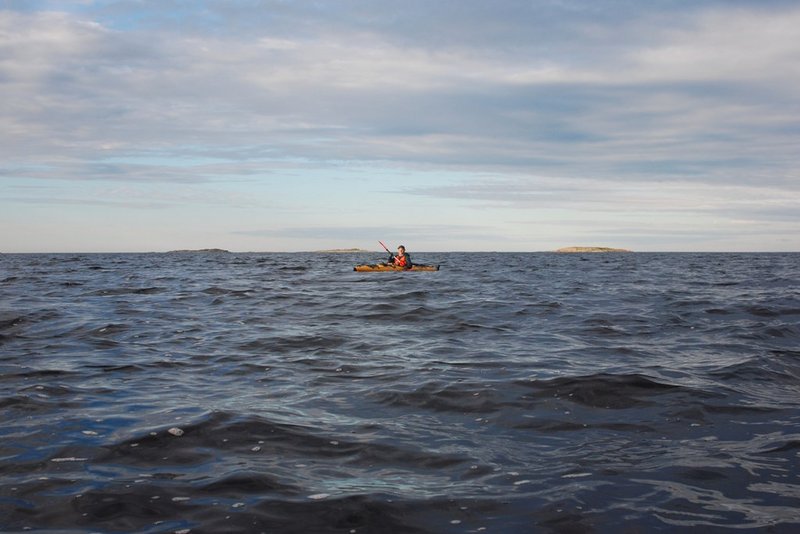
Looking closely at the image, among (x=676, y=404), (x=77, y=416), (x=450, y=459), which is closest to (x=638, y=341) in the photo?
(x=676, y=404)

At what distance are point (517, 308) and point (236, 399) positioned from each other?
12596 mm

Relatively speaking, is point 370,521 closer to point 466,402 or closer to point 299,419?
point 299,419

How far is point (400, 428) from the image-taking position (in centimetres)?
713

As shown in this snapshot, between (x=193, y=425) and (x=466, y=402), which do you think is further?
(x=466, y=402)

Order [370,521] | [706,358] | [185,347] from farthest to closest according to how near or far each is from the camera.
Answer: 1. [185,347]
2. [706,358]
3. [370,521]

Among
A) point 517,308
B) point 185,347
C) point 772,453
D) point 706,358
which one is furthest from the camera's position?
point 517,308

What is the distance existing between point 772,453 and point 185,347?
33.7 ft

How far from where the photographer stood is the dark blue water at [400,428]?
489cm

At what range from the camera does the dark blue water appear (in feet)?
16.1

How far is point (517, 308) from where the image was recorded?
19422 millimetres

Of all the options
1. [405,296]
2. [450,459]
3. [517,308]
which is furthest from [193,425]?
[405,296]

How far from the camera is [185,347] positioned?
40.9ft

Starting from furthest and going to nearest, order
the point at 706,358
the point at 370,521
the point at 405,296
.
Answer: the point at 405,296, the point at 706,358, the point at 370,521

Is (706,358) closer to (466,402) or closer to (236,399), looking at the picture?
(466,402)
